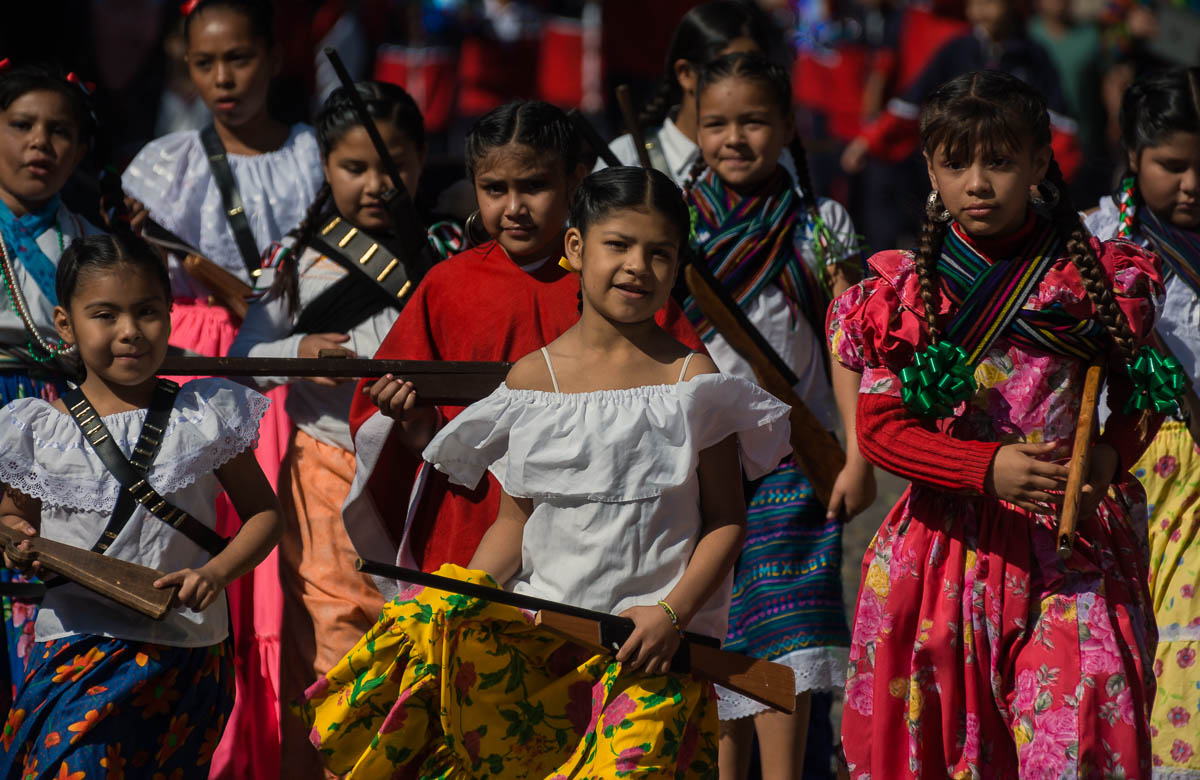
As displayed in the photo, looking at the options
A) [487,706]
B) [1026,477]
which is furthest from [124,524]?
[1026,477]

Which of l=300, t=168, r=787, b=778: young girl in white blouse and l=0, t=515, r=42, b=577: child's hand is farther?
l=0, t=515, r=42, b=577: child's hand

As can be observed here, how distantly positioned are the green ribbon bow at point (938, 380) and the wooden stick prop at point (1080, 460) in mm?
236

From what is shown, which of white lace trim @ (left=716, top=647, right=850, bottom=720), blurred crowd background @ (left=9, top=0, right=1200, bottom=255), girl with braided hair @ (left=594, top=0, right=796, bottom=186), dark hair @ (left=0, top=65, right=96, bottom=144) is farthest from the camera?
blurred crowd background @ (left=9, top=0, right=1200, bottom=255)

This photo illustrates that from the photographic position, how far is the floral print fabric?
4250 millimetres

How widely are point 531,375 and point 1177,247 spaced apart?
204 centimetres

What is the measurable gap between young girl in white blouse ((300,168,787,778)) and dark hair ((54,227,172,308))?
92 cm

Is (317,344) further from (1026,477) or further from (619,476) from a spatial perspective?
(1026,477)

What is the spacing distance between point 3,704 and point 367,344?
1.35m

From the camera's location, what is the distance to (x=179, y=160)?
5.88 m

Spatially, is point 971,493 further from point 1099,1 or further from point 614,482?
point 1099,1

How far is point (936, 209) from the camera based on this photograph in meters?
4.15

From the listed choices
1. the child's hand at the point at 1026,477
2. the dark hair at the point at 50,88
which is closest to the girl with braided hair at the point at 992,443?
the child's hand at the point at 1026,477

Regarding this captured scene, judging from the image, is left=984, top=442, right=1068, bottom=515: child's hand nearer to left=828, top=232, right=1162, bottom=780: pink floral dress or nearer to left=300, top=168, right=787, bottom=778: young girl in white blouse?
left=828, top=232, right=1162, bottom=780: pink floral dress

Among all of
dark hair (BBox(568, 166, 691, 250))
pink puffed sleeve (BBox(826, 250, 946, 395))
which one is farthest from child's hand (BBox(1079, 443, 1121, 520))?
dark hair (BBox(568, 166, 691, 250))
